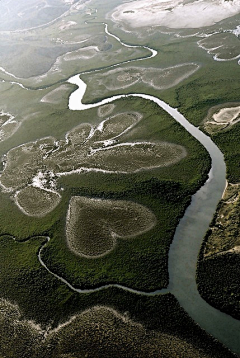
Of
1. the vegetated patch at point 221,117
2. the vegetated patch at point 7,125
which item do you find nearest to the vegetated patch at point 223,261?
the vegetated patch at point 221,117

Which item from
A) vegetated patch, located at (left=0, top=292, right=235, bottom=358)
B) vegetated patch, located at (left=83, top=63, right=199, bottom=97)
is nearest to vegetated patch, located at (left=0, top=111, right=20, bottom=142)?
vegetated patch, located at (left=83, top=63, right=199, bottom=97)

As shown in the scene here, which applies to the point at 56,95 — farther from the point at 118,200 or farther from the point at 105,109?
the point at 118,200

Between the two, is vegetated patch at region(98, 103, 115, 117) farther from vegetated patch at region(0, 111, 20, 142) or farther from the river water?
the river water

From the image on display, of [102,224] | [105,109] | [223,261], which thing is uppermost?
[105,109]

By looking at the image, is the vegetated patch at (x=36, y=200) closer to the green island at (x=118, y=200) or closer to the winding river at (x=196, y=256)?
the green island at (x=118, y=200)

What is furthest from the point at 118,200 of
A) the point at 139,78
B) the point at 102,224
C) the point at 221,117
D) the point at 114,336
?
the point at 139,78
